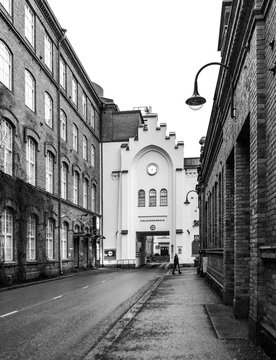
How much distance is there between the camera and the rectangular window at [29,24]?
29.6 m

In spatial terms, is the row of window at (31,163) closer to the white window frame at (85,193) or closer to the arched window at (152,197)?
the white window frame at (85,193)

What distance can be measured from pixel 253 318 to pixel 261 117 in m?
3.13

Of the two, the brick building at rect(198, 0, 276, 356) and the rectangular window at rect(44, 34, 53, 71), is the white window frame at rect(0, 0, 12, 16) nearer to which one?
the rectangular window at rect(44, 34, 53, 71)

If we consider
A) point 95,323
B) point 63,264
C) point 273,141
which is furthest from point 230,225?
point 63,264

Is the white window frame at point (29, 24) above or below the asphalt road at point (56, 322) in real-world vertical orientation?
above

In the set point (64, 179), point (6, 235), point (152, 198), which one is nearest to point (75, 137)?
point (64, 179)

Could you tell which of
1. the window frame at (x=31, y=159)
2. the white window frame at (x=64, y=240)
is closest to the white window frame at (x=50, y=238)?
the white window frame at (x=64, y=240)

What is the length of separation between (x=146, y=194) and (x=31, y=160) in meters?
23.4

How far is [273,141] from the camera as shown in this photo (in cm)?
721

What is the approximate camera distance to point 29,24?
30.3 metres

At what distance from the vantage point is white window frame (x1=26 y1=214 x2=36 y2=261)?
2881 centimetres

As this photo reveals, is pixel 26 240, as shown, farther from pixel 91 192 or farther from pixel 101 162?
pixel 101 162

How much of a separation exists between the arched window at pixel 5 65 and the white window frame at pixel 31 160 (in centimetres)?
420

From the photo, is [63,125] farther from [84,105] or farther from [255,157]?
[255,157]
